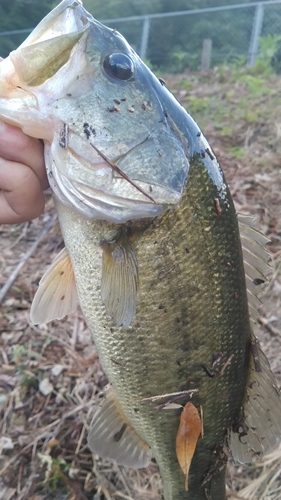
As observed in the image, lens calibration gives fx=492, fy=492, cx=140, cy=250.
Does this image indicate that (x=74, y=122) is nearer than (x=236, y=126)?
Yes

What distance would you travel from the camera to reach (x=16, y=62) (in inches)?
46.8

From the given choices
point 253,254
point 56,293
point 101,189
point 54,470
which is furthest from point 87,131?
point 54,470

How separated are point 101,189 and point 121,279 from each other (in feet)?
0.87

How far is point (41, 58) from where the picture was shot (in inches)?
47.2

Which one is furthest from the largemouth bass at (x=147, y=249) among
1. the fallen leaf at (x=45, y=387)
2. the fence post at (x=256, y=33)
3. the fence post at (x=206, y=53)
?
the fence post at (x=206, y=53)

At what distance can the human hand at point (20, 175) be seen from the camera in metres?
1.34

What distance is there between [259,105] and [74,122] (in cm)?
548

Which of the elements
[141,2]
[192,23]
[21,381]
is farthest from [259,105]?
[141,2]

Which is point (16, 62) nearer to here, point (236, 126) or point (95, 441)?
point (95, 441)

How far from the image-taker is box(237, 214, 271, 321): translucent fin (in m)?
1.64

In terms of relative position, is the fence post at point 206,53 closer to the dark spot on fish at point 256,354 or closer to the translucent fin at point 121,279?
the dark spot on fish at point 256,354

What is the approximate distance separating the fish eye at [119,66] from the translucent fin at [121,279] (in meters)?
0.45

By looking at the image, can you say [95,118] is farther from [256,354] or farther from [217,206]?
[256,354]

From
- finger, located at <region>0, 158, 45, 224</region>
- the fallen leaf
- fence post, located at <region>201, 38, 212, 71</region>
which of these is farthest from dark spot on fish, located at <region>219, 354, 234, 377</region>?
fence post, located at <region>201, 38, 212, 71</region>
